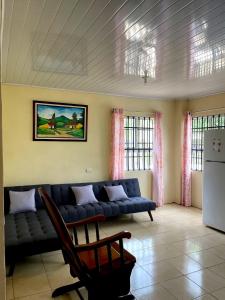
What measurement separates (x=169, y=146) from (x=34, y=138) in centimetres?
311

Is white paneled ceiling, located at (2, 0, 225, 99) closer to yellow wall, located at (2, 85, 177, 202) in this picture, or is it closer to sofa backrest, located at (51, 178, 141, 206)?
yellow wall, located at (2, 85, 177, 202)

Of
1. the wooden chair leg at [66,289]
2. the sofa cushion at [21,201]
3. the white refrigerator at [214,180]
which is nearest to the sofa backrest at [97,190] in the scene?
the sofa cushion at [21,201]

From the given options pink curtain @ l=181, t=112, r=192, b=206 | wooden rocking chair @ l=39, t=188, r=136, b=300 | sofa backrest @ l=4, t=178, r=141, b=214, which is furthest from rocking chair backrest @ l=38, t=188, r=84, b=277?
pink curtain @ l=181, t=112, r=192, b=206

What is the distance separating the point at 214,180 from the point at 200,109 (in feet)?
6.14

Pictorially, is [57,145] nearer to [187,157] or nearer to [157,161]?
[157,161]

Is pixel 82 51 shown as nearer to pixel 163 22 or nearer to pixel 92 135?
pixel 163 22

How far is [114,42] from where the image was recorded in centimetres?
244

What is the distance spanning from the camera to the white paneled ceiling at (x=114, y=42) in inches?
72.0

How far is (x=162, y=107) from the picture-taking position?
18.8ft

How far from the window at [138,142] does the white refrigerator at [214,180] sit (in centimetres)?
153

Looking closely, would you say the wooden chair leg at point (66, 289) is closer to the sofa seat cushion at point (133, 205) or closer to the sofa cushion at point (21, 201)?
the sofa cushion at point (21, 201)

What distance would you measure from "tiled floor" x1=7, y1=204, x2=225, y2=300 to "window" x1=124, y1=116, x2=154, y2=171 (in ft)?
5.06

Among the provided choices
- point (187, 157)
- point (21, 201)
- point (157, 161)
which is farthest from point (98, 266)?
point (187, 157)

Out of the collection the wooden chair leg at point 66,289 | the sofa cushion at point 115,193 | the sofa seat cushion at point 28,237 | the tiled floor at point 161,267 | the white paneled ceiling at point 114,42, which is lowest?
the tiled floor at point 161,267
